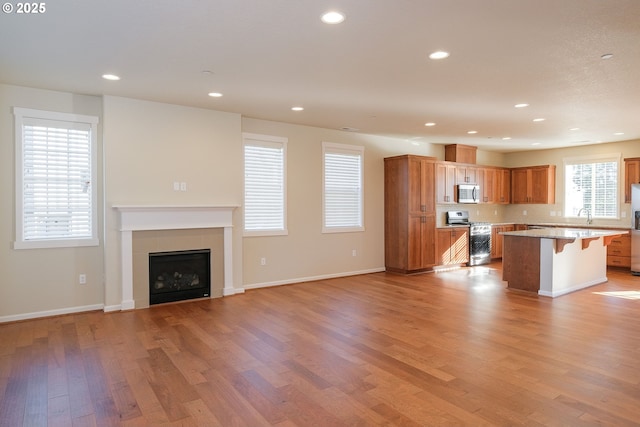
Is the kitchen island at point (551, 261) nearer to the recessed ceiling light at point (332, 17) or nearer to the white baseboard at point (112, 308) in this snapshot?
the recessed ceiling light at point (332, 17)

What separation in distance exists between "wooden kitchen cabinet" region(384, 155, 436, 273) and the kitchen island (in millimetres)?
1736

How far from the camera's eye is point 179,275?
5469 millimetres

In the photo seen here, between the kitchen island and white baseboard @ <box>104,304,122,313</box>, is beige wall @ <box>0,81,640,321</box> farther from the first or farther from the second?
the kitchen island

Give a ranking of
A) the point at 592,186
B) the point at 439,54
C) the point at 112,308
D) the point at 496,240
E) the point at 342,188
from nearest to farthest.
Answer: the point at 439,54 → the point at 112,308 → the point at 342,188 → the point at 592,186 → the point at 496,240

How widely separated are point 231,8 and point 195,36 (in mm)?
590

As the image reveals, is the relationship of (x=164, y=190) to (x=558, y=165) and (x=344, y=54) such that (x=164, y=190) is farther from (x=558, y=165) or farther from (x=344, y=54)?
(x=558, y=165)

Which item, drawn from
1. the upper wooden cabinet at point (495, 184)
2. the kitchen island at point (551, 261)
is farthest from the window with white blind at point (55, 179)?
Result: the upper wooden cabinet at point (495, 184)

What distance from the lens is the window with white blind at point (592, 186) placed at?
27.4 feet

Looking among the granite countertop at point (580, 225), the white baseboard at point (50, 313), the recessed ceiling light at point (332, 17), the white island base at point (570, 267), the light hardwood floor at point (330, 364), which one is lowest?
the light hardwood floor at point (330, 364)

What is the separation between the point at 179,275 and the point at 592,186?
8.70 m

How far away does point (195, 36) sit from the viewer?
3.12 metres

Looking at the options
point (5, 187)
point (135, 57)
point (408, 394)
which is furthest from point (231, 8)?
point (5, 187)

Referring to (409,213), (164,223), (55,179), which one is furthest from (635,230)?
(55,179)

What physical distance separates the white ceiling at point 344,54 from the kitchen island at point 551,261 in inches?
72.2
